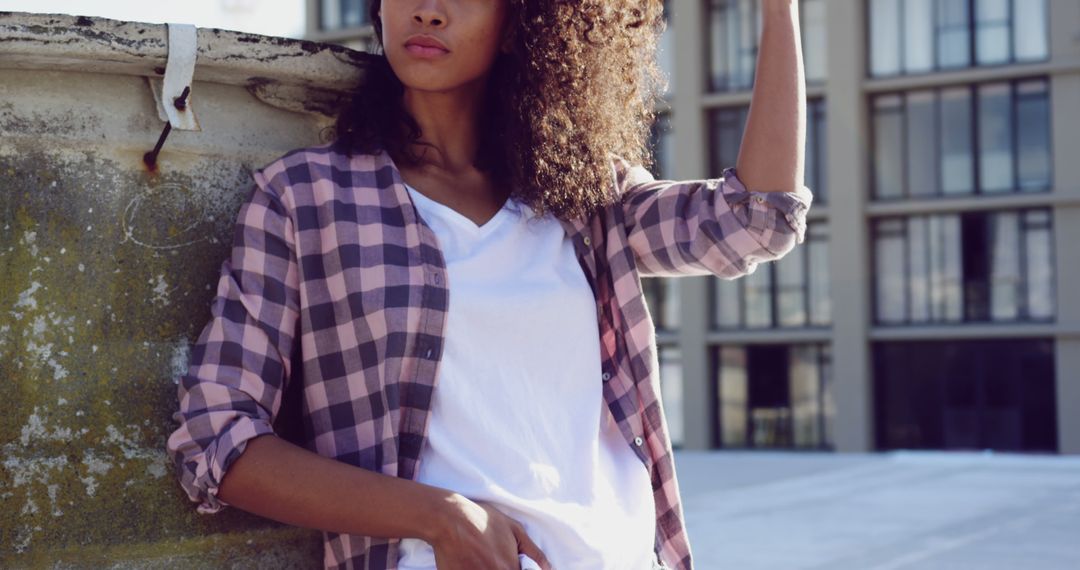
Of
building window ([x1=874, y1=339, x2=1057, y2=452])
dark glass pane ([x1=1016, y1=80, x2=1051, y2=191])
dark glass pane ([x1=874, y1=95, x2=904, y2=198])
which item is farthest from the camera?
dark glass pane ([x1=874, y1=95, x2=904, y2=198])

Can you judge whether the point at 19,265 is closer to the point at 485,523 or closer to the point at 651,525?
the point at 485,523

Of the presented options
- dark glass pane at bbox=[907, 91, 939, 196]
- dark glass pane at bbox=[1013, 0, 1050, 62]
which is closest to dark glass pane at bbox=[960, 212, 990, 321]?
dark glass pane at bbox=[907, 91, 939, 196]

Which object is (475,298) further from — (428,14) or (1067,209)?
(1067,209)

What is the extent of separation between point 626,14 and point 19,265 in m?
0.92

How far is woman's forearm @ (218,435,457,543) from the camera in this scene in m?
1.66

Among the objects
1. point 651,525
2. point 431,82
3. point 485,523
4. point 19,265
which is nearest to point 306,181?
point 431,82

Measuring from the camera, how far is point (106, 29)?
Result: 179 cm

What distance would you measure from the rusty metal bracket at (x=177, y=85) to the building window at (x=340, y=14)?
21428mm

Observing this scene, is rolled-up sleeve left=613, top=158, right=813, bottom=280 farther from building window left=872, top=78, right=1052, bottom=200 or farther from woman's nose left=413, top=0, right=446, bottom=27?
building window left=872, top=78, right=1052, bottom=200

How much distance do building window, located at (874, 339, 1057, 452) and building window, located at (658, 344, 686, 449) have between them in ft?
8.69

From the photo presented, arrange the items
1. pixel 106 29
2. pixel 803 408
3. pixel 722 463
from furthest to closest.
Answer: pixel 803 408
pixel 722 463
pixel 106 29

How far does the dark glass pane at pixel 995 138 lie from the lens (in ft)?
59.8

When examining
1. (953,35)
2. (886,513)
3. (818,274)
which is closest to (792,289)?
(818,274)

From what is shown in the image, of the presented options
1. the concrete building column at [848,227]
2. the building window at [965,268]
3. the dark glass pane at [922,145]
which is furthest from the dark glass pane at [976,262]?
the concrete building column at [848,227]
